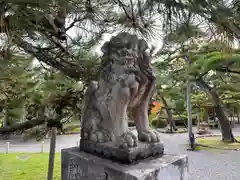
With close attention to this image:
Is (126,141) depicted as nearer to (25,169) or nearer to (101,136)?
(101,136)

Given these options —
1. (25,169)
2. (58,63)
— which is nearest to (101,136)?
(58,63)

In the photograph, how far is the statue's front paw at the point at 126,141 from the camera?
92 cm

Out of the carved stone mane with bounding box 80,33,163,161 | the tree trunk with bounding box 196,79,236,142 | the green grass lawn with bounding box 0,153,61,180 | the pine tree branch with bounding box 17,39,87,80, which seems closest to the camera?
the carved stone mane with bounding box 80,33,163,161

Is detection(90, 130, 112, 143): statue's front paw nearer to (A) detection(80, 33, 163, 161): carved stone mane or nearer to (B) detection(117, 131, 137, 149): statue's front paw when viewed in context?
(A) detection(80, 33, 163, 161): carved stone mane

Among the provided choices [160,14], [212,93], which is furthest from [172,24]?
[212,93]

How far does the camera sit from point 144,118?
1077 millimetres

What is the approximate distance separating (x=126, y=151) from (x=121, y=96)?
0.24 m

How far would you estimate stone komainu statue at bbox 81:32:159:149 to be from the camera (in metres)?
0.96

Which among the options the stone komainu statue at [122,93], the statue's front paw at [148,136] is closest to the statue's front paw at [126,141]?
the stone komainu statue at [122,93]

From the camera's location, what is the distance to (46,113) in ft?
5.65

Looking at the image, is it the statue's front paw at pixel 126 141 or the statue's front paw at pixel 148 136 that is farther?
the statue's front paw at pixel 148 136

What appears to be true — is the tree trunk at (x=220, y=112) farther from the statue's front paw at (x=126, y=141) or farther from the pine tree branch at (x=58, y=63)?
the statue's front paw at (x=126, y=141)

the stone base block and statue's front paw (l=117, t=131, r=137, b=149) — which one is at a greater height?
statue's front paw (l=117, t=131, r=137, b=149)

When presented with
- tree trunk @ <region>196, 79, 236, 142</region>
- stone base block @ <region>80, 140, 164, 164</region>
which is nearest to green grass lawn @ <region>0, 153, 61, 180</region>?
stone base block @ <region>80, 140, 164, 164</region>
